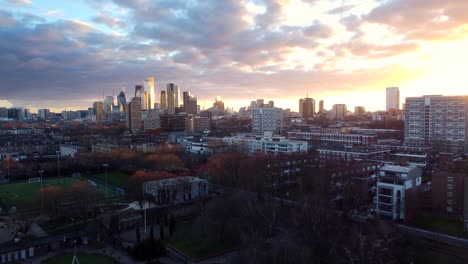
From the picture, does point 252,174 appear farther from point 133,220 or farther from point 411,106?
point 411,106

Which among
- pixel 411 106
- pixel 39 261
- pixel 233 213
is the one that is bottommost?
pixel 39 261

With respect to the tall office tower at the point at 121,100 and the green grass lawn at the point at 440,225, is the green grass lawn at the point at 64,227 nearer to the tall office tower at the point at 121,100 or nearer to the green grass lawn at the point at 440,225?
the green grass lawn at the point at 440,225

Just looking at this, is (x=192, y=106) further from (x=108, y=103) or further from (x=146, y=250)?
(x=146, y=250)

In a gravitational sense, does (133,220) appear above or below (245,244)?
below

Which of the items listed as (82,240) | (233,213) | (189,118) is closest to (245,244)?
(233,213)

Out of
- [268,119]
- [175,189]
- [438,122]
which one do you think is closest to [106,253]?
[175,189]

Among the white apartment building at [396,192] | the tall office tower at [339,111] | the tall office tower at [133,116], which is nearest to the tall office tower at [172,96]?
the tall office tower at [133,116]

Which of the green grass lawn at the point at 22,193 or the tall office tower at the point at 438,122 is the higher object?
the tall office tower at the point at 438,122
